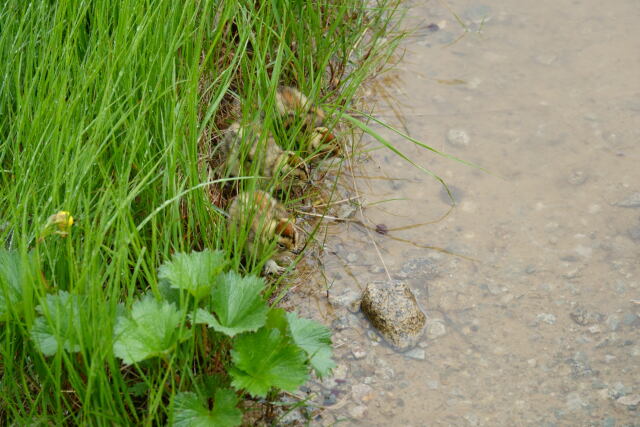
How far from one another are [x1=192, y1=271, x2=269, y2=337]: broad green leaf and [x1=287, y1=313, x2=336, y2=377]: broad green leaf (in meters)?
0.13

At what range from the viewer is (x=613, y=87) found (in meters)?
3.59

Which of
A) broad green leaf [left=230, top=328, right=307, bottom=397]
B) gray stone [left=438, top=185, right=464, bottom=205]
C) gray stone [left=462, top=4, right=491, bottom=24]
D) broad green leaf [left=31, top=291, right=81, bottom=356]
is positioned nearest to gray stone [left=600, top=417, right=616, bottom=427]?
broad green leaf [left=230, top=328, right=307, bottom=397]

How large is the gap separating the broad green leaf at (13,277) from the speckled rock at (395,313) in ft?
3.57

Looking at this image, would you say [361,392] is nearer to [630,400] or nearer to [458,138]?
[630,400]

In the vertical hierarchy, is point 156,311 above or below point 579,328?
above

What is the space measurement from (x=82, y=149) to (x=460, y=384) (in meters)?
1.35

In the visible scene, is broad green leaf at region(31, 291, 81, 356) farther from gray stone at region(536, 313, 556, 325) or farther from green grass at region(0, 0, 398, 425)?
gray stone at region(536, 313, 556, 325)

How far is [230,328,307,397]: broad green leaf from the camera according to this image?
82.8 inches

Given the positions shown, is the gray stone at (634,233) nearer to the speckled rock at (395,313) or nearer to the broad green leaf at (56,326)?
the speckled rock at (395,313)

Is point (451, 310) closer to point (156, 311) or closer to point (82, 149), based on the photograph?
point (156, 311)

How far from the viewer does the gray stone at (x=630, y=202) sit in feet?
10.0

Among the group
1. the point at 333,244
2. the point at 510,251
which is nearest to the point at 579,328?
the point at 510,251

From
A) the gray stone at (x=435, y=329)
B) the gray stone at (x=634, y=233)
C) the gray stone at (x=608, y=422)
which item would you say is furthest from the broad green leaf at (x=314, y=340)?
the gray stone at (x=634, y=233)

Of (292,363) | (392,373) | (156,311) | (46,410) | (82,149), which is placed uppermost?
(82,149)
